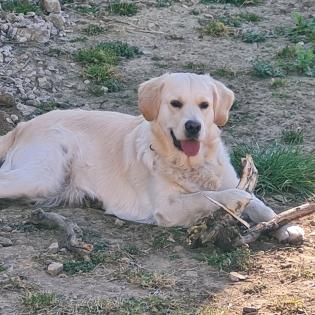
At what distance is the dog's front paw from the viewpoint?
5.16m

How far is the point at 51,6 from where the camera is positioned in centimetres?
956

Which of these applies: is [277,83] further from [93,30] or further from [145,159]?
[145,159]

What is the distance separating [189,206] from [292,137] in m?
1.87

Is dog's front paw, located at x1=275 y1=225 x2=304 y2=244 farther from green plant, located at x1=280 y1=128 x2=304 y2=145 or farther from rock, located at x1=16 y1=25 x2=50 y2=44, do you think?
rock, located at x1=16 y1=25 x2=50 y2=44

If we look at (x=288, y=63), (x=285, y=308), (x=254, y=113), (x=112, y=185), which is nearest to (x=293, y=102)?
(x=254, y=113)

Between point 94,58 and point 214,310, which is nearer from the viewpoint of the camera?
point 214,310

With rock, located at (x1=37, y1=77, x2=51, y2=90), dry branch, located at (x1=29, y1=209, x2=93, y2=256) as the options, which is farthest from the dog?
rock, located at (x1=37, y1=77, x2=51, y2=90)

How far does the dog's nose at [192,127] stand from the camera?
17.4 feet

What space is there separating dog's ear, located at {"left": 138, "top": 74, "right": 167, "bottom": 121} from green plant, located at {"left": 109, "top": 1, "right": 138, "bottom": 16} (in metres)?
4.63

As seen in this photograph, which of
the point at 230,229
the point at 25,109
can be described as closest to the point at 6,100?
the point at 25,109

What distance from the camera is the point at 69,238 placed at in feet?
16.4

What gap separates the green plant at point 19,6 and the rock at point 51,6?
0.11 metres

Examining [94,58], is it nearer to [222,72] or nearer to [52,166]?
[222,72]

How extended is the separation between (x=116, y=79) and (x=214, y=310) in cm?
421
